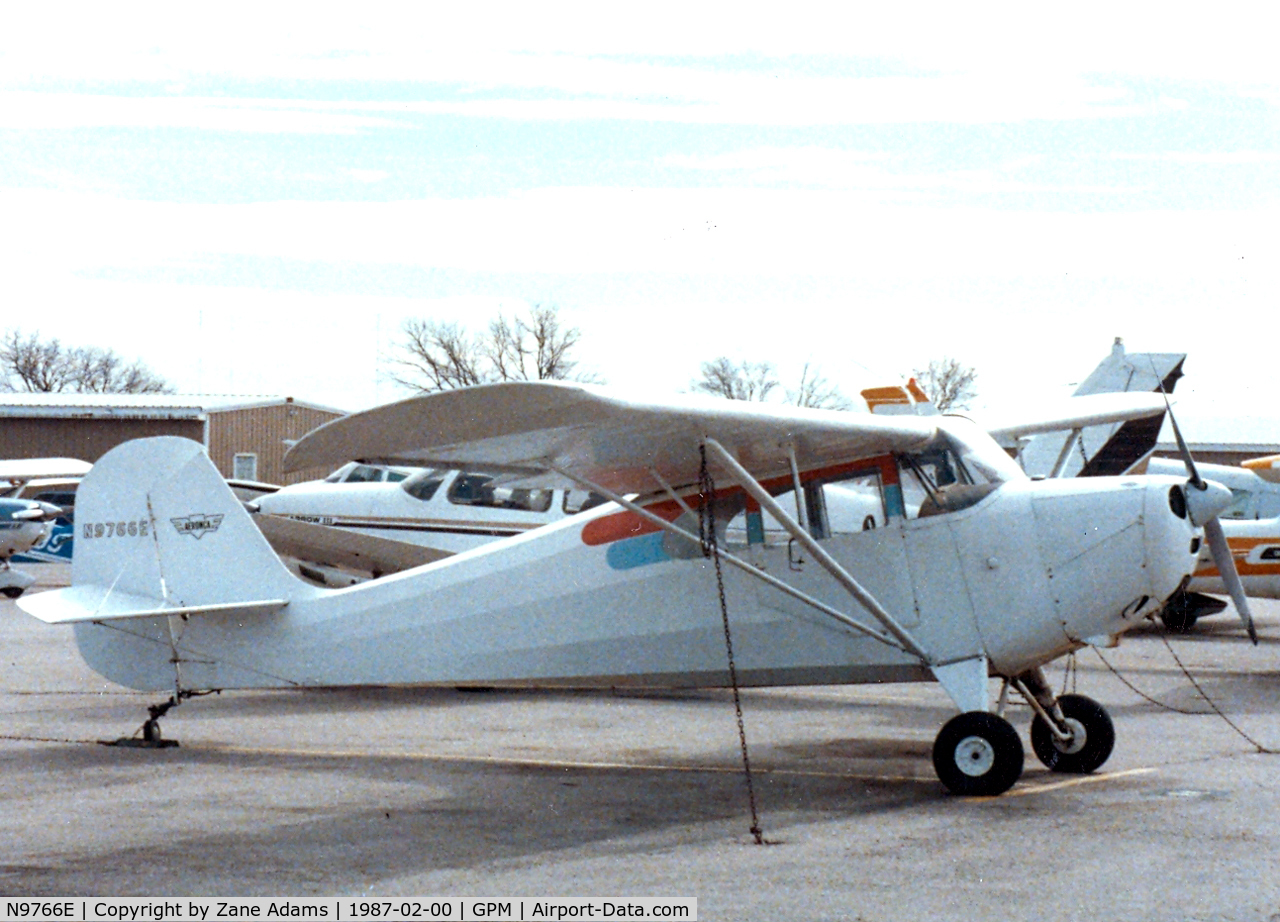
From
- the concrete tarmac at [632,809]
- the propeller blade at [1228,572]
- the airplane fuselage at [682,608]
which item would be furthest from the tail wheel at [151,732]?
the propeller blade at [1228,572]

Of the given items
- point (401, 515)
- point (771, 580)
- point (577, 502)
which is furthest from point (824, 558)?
point (401, 515)

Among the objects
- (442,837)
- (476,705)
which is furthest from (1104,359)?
(442,837)

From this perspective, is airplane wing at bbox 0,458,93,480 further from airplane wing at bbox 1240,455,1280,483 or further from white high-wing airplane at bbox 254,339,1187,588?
airplane wing at bbox 1240,455,1280,483

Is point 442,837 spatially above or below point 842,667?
below

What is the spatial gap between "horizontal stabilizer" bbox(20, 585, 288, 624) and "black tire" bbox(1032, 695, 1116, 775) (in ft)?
Result: 17.6

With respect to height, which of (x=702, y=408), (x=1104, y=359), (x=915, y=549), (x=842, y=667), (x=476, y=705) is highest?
(x=1104, y=359)

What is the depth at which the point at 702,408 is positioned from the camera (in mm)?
8031

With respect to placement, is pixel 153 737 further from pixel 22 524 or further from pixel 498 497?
pixel 22 524

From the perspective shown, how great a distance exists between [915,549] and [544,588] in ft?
8.19

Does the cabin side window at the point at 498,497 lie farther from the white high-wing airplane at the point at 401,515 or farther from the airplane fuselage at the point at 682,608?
the airplane fuselage at the point at 682,608

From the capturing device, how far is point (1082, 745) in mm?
9727

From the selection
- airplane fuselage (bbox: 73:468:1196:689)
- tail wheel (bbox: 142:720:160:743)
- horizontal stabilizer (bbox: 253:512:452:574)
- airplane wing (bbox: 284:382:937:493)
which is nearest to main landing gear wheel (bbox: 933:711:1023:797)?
airplane fuselage (bbox: 73:468:1196:689)

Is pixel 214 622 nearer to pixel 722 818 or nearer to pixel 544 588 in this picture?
pixel 544 588

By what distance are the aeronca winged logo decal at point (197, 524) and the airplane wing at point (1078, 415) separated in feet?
20.1
